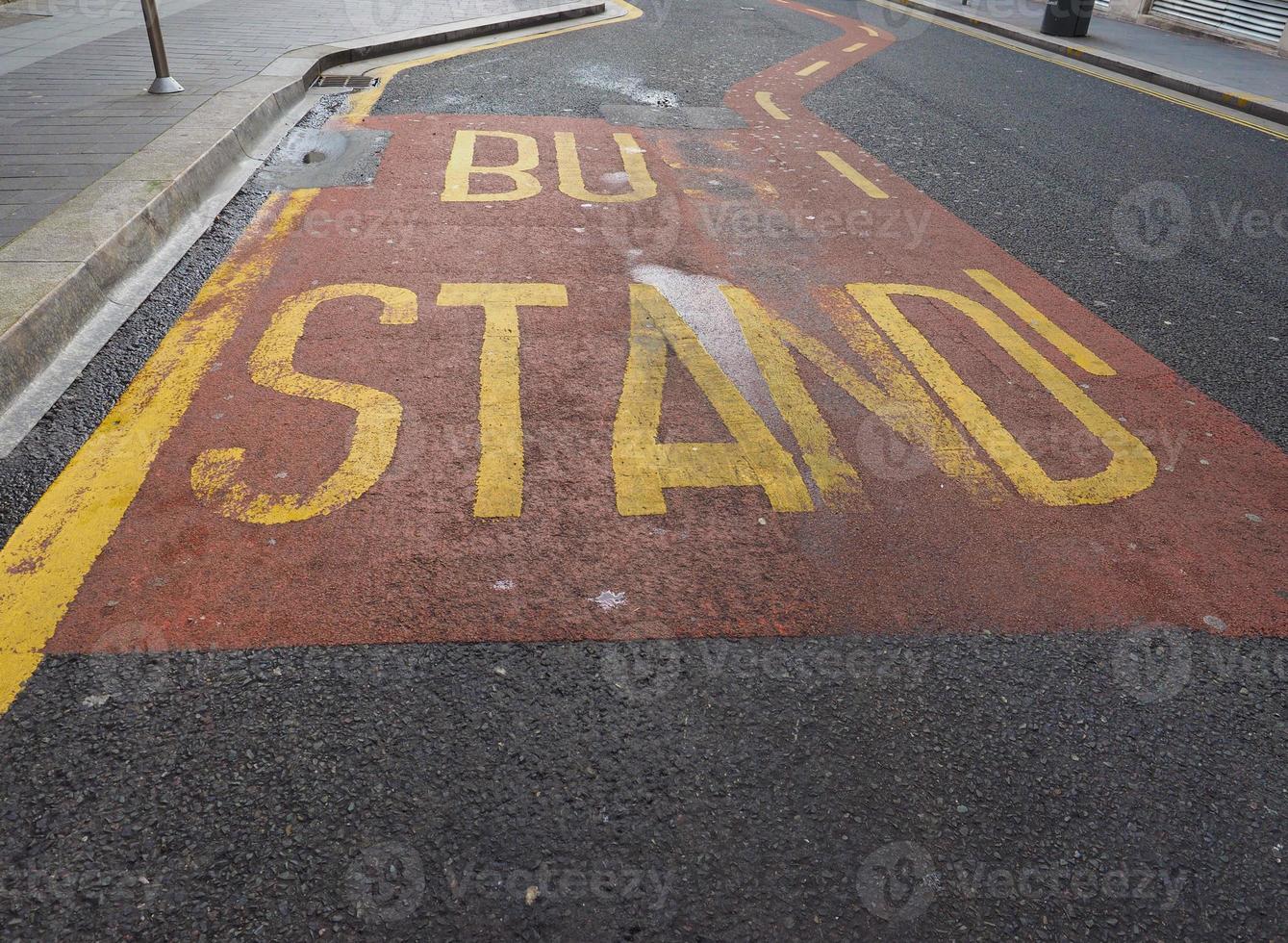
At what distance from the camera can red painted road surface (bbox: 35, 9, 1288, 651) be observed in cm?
278

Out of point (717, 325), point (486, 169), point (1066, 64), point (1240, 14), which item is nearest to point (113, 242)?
point (486, 169)

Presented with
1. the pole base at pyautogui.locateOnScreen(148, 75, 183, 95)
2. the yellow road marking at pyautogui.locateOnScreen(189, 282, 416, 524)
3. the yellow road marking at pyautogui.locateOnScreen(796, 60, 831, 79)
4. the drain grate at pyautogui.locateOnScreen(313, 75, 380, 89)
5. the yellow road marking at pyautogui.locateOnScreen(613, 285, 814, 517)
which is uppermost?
the pole base at pyautogui.locateOnScreen(148, 75, 183, 95)

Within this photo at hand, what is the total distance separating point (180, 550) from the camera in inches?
114

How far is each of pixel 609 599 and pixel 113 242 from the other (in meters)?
3.46

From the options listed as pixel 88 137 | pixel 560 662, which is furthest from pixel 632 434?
pixel 88 137

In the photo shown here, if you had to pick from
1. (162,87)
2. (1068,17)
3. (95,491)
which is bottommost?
(95,491)

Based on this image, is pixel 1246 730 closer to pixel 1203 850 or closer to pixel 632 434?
pixel 1203 850

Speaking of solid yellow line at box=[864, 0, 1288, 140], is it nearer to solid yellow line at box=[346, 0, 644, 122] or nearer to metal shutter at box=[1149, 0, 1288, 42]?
metal shutter at box=[1149, 0, 1288, 42]

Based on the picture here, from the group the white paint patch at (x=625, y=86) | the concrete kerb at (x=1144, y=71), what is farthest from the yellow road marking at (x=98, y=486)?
the concrete kerb at (x=1144, y=71)

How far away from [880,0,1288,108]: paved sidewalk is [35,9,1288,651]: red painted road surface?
31.4 ft

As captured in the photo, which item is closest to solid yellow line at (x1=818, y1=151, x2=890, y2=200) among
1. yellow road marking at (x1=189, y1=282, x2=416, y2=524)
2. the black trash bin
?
yellow road marking at (x1=189, y1=282, x2=416, y2=524)

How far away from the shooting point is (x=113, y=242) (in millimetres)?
4629

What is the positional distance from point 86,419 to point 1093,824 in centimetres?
360

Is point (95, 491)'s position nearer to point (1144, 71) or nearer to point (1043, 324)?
point (1043, 324)
